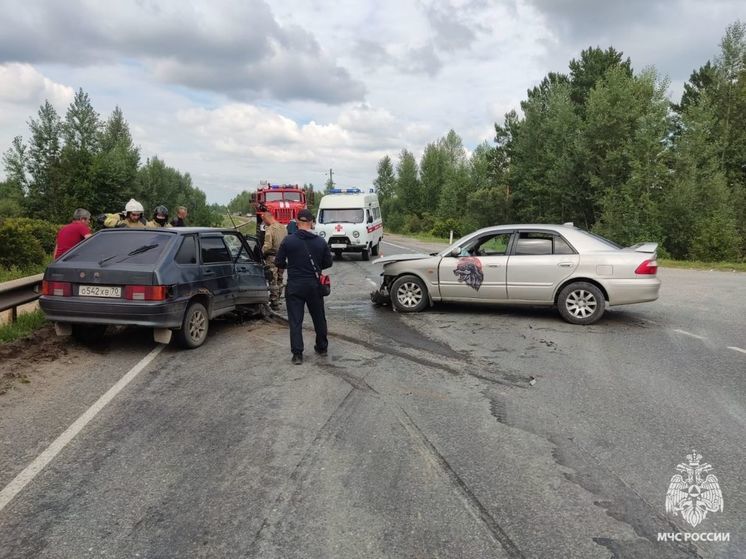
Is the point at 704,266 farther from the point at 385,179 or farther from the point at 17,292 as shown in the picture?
the point at 385,179

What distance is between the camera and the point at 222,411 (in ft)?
16.3

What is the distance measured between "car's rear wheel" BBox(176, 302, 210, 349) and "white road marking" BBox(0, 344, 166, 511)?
3.03ft

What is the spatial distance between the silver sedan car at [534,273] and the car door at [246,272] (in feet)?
7.14

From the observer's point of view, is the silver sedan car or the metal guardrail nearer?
the metal guardrail

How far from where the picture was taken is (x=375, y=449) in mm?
4133

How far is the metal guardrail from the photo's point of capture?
7.85 metres

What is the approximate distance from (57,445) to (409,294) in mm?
6739

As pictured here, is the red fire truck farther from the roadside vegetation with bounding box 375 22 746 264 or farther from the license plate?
the license plate

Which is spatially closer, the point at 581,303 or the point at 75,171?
the point at 581,303

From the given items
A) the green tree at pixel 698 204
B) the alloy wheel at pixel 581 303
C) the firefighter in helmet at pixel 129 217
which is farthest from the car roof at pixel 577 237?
the green tree at pixel 698 204

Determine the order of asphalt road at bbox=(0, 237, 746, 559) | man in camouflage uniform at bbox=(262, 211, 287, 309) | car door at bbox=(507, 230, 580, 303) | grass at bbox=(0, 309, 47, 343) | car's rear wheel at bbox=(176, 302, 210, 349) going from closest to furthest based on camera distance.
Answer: asphalt road at bbox=(0, 237, 746, 559)
car's rear wheel at bbox=(176, 302, 210, 349)
grass at bbox=(0, 309, 47, 343)
car door at bbox=(507, 230, 580, 303)
man in camouflage uniform at bbox=(262, 211, 287, 309)

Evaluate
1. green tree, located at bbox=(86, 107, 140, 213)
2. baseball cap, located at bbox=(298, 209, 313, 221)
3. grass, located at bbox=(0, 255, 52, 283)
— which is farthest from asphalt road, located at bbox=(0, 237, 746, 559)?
green tree, located at bbox=(86, 107, 140, 213)

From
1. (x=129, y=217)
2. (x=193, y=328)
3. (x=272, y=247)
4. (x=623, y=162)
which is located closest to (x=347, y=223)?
(x=272, y=247)

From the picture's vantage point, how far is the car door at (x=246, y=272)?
8656 millimetres
